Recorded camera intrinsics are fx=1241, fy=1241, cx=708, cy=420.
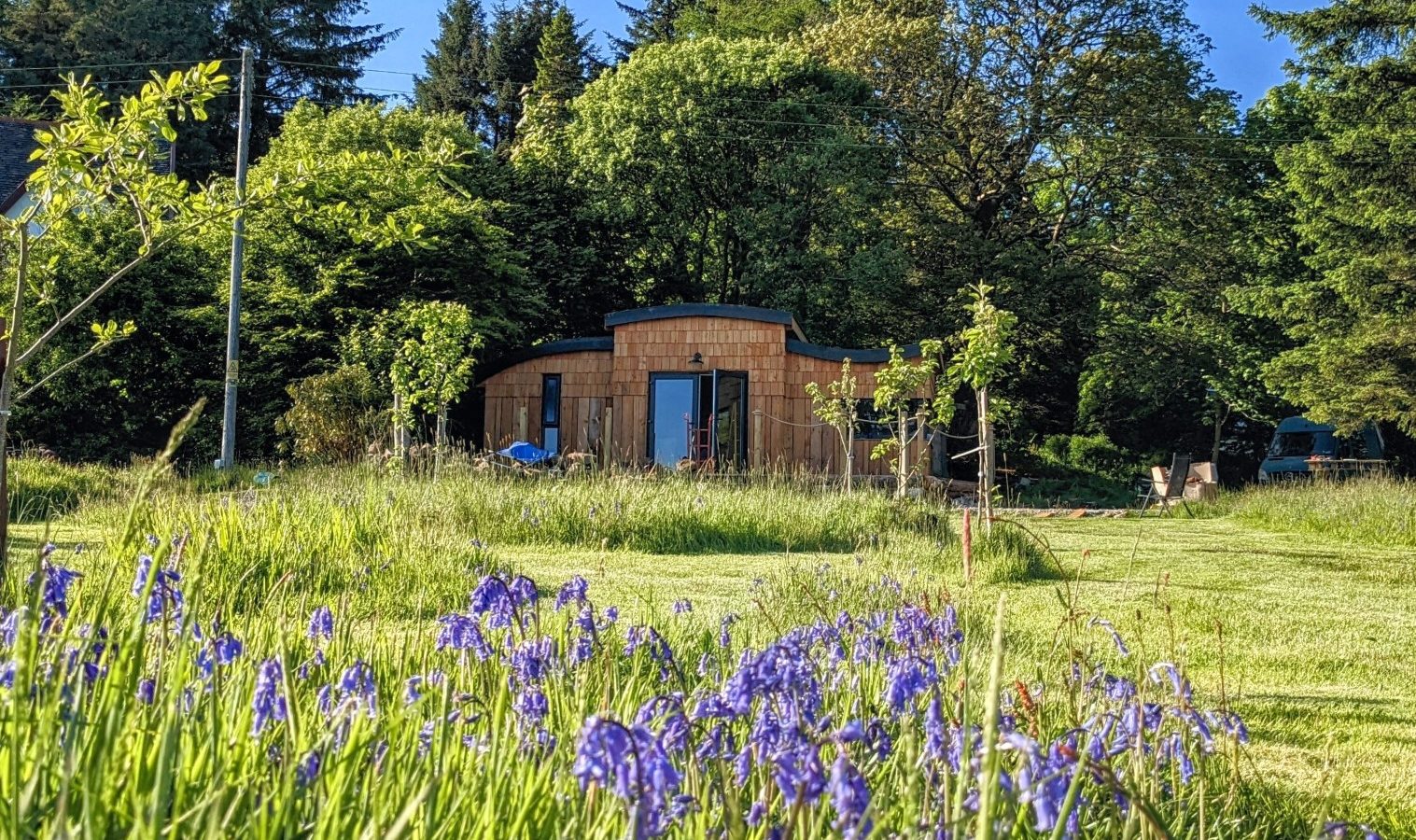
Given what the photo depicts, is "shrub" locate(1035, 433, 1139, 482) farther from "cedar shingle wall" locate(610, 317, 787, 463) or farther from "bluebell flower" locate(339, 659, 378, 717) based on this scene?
"bluebell flower" locate(339, 659, 378, 717)

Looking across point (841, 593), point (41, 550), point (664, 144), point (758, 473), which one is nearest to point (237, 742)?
point (41, 550)

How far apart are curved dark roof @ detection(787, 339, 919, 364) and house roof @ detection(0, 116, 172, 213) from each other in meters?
15.3

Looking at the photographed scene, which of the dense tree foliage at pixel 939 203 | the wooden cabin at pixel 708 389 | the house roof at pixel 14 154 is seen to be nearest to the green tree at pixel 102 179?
the wooden cabin at pixel 708 389

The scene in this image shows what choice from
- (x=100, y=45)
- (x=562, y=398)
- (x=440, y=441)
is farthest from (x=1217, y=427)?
(x=100, y=45)

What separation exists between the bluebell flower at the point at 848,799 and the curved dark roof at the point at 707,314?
20.1 m

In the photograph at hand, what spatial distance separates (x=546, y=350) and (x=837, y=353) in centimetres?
541

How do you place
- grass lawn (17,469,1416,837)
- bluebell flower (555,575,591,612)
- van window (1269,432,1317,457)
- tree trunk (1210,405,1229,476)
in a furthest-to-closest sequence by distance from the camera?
tree trunk (1210,405,1229,476), van window (1269,432,1317,457), grass lawn (17,469,1416,837), bluebell flower (555,575,591,612)

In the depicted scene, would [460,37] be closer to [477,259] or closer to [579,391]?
[477,259]

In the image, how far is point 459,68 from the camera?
39.9m

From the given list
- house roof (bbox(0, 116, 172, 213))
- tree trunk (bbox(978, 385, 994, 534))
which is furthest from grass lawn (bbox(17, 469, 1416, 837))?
house roof (bbox(0, 116, 172, 213))

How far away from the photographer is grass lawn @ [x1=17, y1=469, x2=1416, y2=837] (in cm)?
438

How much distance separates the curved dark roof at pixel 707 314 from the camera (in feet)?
71.2

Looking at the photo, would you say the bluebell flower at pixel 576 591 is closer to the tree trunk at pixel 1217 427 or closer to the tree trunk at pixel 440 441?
the tree trunk at pixel 440 441

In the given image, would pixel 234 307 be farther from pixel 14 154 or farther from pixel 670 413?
pixel 14 154
